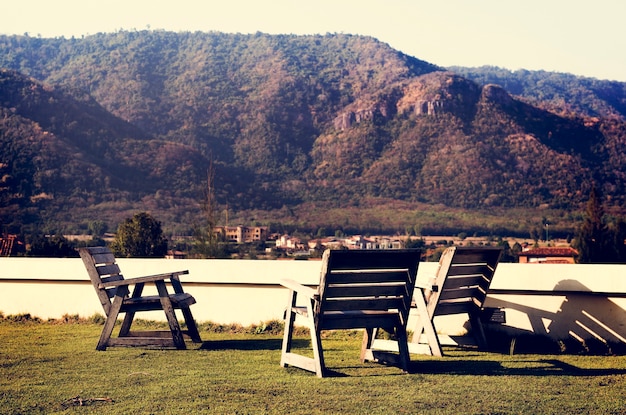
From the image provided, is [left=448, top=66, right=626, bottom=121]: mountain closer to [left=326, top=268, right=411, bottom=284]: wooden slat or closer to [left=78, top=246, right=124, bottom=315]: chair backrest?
[left=78, top=246, right=124, bottom=315]: chair backrest

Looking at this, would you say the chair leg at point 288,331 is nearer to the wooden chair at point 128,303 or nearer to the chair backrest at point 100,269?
the wooden chair at point 128,303

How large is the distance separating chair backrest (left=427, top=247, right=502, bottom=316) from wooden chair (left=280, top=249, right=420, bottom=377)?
0.51 m

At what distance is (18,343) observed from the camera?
5.88 metres

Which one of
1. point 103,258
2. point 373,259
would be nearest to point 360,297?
point 373,259

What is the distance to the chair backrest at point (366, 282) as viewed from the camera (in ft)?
14.9

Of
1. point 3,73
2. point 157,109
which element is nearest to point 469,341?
point 3,73

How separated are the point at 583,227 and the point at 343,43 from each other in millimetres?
81285

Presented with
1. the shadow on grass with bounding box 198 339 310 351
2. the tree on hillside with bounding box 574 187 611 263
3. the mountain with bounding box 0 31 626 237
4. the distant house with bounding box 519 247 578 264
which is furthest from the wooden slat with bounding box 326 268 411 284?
the mountain with bounding box 0 31 626 237

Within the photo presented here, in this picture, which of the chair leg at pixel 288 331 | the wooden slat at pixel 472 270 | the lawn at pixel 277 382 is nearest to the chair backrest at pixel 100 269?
the lawn at pixel 277 382

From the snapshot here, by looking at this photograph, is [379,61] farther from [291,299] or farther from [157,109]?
[291,299]

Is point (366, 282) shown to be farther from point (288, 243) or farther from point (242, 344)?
point (288, 243)

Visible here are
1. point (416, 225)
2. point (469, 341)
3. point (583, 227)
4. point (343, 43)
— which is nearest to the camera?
point (469, 341)

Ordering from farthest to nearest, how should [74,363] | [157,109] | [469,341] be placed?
1. [157,109]
2. [469,341]
3. [74,363]

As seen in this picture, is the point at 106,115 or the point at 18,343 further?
the point at 106,115
